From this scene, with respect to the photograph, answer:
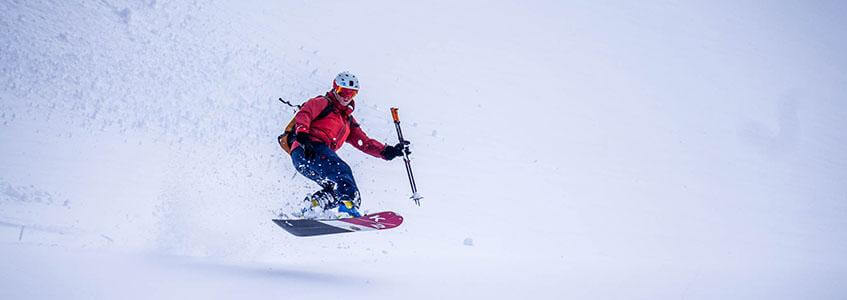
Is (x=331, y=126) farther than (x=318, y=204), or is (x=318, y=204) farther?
(x=331, y=126)

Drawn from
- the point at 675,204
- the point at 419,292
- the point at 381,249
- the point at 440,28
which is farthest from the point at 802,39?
the point at 419,292

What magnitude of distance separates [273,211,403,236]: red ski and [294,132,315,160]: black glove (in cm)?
65

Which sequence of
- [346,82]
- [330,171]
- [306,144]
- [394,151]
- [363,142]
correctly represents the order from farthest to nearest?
[363,142], [394,151], [346,82], [330,171], [306,144]

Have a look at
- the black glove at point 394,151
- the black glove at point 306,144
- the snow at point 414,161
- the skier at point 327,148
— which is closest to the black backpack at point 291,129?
the skier at point 327,148

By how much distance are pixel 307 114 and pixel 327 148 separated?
1.30 feet

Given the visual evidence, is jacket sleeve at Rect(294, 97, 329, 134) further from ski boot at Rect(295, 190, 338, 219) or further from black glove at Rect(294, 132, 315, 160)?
ski boot at Rect(295, 190, 338, 219)

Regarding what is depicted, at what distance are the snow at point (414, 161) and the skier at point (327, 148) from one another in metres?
0.72

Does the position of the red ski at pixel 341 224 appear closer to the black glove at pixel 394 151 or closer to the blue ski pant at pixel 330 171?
the blue ski pant at pixel 330 171

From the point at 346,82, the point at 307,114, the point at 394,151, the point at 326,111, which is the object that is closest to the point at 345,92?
the point at 346,82

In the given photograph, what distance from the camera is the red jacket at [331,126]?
5266 mm

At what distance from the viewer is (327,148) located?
17.8 feet

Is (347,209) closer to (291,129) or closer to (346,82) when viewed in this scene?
(291,129)

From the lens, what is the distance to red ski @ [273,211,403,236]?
207 inches

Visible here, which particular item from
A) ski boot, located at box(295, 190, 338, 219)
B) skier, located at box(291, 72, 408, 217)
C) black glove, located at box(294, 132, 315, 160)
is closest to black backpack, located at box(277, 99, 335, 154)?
skier, located at box(291, 72, 408, 217)
